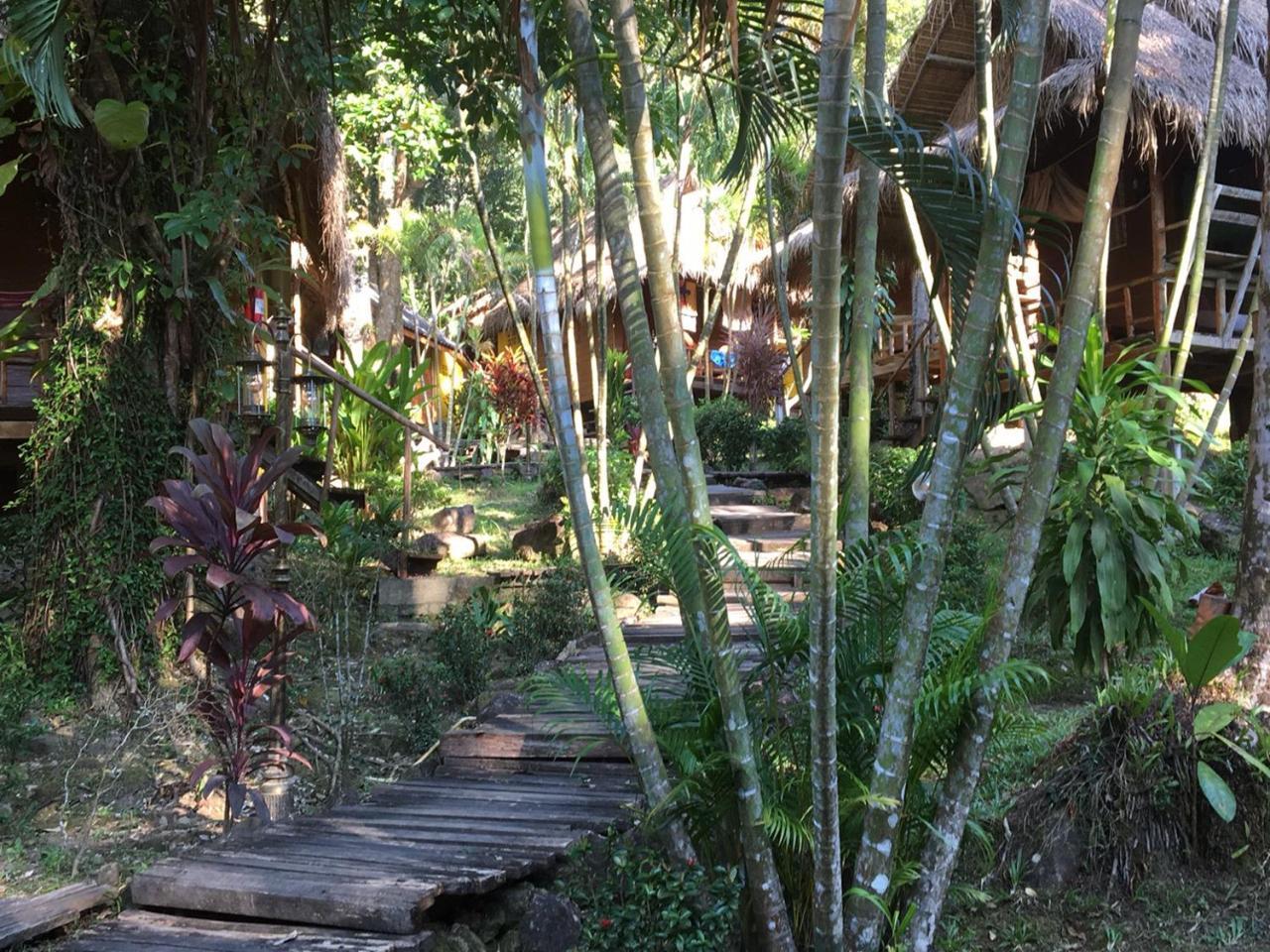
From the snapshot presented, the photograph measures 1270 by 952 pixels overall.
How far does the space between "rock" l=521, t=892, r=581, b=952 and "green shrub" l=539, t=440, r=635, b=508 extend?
5.61 meters

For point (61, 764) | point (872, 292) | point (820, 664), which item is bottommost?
point (61, 764)

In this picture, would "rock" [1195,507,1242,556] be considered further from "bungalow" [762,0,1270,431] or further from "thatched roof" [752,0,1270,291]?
"thatched roof" [752,0,1270,291]

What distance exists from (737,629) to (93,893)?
2.71 meters

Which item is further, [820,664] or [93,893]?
[93,893]

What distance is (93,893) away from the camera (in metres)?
3.46

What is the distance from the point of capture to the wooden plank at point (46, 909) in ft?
10.3

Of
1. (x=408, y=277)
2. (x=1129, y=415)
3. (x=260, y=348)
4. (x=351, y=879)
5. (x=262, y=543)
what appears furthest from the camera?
(x=408, y=277)

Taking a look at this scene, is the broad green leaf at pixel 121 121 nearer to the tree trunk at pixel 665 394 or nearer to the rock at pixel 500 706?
the rock at pixel 500 706

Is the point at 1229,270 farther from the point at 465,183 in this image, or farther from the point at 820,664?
the point at 465,183

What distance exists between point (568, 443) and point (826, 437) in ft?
2.57

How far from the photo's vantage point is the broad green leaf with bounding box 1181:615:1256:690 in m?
3.83

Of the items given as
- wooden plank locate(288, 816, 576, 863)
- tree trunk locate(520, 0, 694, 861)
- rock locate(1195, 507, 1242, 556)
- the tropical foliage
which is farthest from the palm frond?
rock locate(1195, 507, 1242, 556)

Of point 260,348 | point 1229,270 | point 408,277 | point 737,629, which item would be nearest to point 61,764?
point 737,629

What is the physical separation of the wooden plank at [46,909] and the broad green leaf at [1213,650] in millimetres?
3742
